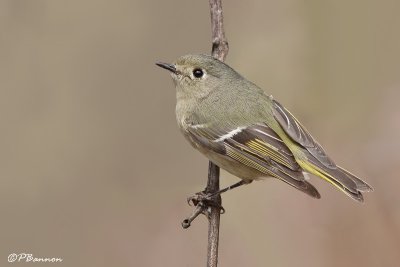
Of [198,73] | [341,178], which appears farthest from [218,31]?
[341,178]

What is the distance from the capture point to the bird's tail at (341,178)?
2568 millimetres

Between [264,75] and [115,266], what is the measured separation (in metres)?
1.23

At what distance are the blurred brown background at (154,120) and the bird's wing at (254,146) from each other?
0.17 m

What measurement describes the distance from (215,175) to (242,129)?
0.77ft

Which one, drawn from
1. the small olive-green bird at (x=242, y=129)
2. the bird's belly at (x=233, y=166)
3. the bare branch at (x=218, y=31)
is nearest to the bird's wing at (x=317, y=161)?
the small olive-green bird at (x=242, y=129)

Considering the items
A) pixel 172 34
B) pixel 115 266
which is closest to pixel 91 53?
pixel 172 34

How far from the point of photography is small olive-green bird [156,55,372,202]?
2787 millimetres

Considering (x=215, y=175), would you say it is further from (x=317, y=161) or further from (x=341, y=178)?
(x=341, y=178)

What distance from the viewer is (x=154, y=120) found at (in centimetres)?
365

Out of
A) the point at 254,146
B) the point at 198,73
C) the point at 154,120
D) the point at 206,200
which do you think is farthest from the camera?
the point at 154,120

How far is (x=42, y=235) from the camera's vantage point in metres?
3.28

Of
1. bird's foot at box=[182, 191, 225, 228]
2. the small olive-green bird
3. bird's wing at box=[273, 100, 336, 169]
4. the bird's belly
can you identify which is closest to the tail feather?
the small olive-green bird

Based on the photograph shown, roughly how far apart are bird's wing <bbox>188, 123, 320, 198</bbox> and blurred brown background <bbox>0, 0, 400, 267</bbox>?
168mm

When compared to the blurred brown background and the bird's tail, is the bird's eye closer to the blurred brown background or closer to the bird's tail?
the blurred brown background
